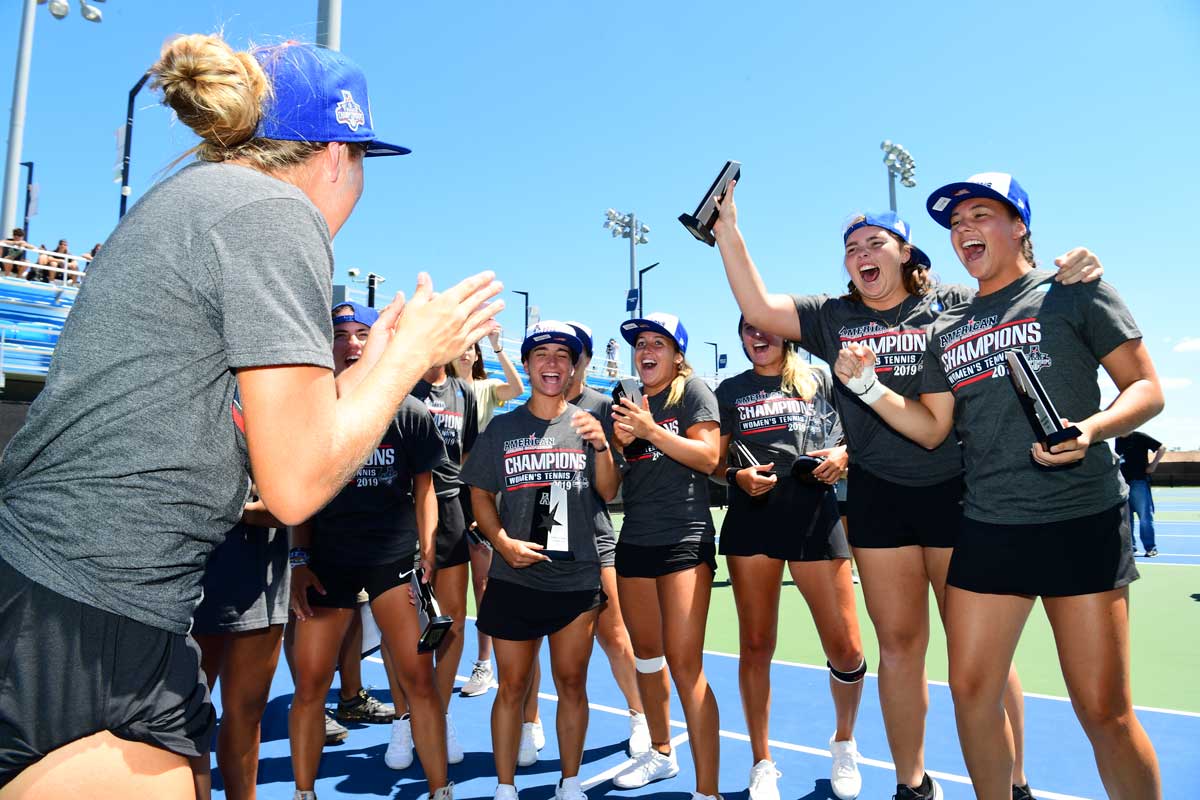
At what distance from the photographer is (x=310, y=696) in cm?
384

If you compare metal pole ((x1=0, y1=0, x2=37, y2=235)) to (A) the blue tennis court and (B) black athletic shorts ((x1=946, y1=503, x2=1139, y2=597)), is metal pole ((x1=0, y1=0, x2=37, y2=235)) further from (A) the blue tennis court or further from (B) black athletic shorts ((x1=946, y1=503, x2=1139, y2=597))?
(B) black athletic shorts ((x1=946, y1=503, x2=1139, y2=597))

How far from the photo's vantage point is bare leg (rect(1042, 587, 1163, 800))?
107 inches

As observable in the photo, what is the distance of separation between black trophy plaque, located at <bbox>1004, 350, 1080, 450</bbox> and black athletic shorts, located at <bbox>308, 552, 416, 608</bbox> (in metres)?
2.93

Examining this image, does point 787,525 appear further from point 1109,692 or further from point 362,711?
point 362,711

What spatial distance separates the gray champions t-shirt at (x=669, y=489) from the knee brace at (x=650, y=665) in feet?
2.11

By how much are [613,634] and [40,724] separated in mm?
4210

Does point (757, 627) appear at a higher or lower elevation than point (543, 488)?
lower

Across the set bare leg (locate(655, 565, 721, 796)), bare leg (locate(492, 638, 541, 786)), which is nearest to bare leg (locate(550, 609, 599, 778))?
bare leg (locate(492, 638, 541, 786))

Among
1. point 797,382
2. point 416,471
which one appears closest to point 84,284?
point 416,471

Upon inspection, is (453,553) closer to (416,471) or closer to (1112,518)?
(416,471)

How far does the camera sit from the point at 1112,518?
286 cm

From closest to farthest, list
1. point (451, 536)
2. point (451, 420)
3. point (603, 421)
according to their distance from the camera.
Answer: point (603, 421) < point (451, 536) < point (451, 420)

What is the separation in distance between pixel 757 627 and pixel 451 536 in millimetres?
2304

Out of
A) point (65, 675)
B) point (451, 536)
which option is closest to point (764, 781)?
point (451, 536)
